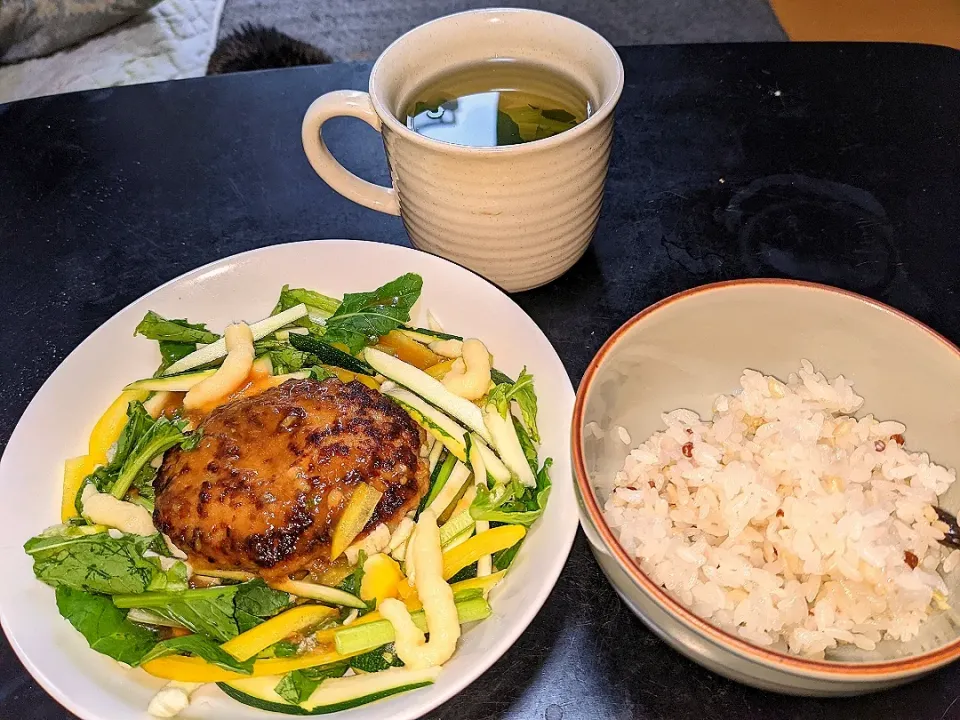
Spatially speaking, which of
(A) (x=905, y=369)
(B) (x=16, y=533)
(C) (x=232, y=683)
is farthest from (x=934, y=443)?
(B) (x=16, y=533)

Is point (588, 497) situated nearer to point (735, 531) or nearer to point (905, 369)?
point (735, 531)

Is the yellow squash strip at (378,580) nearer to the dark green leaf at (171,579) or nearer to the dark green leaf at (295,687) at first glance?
the dark green leaf at (295,687)

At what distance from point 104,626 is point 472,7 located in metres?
3.18

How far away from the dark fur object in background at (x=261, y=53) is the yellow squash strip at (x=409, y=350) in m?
1.30

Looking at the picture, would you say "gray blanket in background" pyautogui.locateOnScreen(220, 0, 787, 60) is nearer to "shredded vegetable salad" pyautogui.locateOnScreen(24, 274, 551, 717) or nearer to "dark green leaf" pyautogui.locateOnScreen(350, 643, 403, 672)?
"shredded vegetable salad" pyautogui.locateOnScreen(24, 274, 551, 717)

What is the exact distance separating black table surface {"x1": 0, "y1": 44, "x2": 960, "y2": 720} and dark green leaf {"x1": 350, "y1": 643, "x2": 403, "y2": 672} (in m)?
0.28

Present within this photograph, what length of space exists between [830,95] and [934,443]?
104 centimetres

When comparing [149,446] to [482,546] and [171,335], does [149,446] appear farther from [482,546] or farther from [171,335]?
[482,546]

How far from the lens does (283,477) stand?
38.2 inches

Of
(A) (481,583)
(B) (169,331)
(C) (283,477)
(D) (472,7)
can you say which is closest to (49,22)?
(D) (472,7)

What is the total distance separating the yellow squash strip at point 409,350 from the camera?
120cm

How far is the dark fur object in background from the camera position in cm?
220

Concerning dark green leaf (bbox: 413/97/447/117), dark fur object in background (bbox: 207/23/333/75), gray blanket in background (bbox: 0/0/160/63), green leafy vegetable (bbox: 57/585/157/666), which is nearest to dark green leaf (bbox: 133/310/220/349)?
green leafy vegetable (bbox: 57/585/157/666)

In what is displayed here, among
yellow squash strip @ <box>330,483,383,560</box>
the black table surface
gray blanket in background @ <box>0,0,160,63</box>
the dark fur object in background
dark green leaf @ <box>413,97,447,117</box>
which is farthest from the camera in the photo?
gray blanket in background @ <box>0,0,160,63</box>
